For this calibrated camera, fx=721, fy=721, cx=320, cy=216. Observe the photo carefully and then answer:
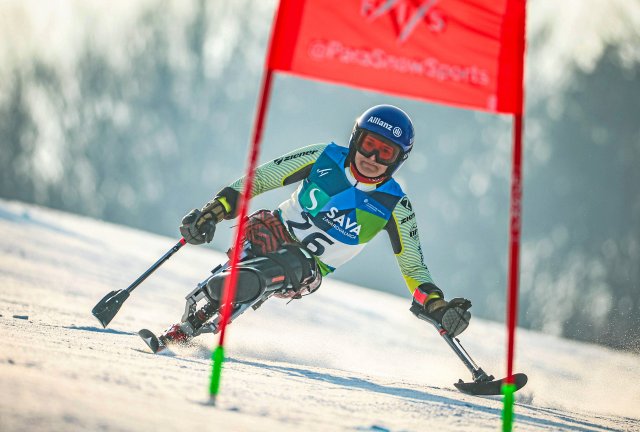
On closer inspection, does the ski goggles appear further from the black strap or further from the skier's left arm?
the black strap

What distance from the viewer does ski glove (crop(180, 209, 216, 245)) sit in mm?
4895

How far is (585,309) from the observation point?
2989cm

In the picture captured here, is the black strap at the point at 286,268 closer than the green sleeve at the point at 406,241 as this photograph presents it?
Yes

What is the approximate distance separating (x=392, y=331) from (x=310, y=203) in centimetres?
958

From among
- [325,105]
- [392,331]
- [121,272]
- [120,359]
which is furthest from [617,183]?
[120,359]

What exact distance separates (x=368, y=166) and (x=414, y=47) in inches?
68.5

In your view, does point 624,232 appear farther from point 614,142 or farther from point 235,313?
point 235,313

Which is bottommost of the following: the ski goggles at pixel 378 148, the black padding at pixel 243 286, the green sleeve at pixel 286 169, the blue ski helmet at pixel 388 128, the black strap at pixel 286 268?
the black padding at pixel 243 286

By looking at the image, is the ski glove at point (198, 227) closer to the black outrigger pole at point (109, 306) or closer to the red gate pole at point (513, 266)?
the black outrigger pole at point (109, 306)

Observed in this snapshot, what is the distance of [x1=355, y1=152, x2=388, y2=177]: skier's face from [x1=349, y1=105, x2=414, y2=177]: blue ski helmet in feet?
0.24

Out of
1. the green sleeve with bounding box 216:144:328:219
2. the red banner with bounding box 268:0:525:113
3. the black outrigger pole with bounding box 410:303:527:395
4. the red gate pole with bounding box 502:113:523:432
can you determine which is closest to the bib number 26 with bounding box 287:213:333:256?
the green sleeve with bounding box 216:144:328:219

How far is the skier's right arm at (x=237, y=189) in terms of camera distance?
491 cm

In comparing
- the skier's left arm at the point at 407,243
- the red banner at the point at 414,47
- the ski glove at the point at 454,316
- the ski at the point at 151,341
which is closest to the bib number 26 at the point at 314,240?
the skier's left arm at the point at 407,243

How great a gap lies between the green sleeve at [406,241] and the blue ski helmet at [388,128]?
38 cm
